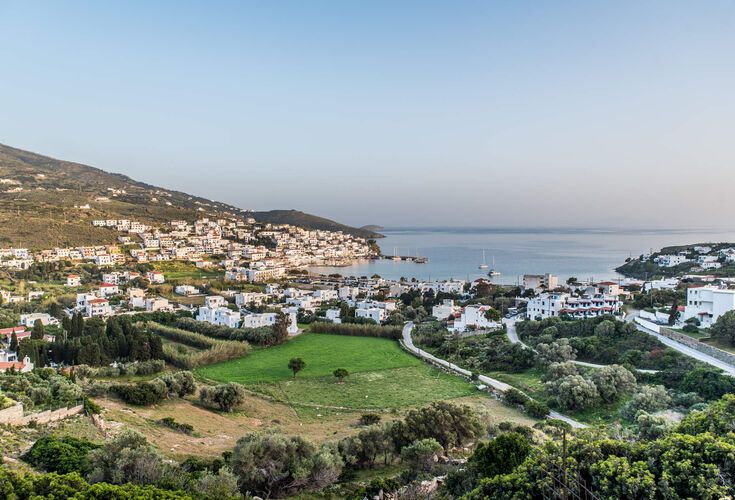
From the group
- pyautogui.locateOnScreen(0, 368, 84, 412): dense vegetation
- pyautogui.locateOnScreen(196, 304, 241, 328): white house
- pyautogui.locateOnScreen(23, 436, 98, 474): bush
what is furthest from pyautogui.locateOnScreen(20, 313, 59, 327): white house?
pyautogui.locateOnScreen(23, 436, 98, 474): bush

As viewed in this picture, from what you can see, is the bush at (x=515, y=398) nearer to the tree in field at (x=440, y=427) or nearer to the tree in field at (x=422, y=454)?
the tree in field at (x=440, y=427)

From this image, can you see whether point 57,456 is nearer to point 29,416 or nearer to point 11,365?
point 29,416

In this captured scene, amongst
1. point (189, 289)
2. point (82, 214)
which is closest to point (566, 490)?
point (189, 289)

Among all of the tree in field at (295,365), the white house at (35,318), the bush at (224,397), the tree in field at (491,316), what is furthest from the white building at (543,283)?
the white house at (35,318)

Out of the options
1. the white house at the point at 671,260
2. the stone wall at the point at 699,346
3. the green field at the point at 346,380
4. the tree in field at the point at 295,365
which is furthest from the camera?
the white house at the point at 671,260

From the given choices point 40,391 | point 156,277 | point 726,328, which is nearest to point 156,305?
point 156,277

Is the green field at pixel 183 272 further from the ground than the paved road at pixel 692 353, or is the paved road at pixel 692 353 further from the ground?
the paved road at pixel 692 353
